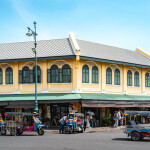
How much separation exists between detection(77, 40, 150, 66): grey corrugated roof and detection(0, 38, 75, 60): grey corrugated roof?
1.54 meters

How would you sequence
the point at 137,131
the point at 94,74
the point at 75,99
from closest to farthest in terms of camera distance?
the point at 137,131 → the point at 75,99 → the point at 94,74

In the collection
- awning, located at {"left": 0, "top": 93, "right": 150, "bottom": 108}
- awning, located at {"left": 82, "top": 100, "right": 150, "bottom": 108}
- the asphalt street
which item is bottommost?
the asphalt street

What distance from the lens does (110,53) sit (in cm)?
3033

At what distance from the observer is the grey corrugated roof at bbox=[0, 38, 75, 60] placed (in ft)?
89.7

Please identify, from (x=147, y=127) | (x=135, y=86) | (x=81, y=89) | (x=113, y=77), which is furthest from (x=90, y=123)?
(x=147, y=127)

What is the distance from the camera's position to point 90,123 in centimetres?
2698

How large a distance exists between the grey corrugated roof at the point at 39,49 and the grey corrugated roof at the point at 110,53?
60.8 inches

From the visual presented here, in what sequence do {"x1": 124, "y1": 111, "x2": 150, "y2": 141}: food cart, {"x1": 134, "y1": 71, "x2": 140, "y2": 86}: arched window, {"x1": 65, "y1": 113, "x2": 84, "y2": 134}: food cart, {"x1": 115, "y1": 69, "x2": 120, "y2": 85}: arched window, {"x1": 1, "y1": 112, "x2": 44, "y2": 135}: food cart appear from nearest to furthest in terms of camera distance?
{"x1": 124, "y1": 111, "x2": 150, "y2": 141}: food cart, {"x1": 1, "y1": 112, "x2": 44, "y2": 135}: food cart, {"x1": 65, "y1": 113, "x2": 84, "y2": 134}: food cart, {"x1": 115, "y1": 69, "x2": 120, "y2": 85}: arched window, {"x1": 134, "y1": 71, "x2": 140, "y2": 86}: arched window

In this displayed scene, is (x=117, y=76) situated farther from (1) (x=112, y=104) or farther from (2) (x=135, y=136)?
(2) (x=135, y=136)

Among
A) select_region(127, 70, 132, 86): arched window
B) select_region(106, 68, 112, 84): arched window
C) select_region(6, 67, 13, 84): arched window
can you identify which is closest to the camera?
select_region(6, 67, 13, 84): arched window

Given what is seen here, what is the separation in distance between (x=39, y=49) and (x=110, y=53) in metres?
7.28

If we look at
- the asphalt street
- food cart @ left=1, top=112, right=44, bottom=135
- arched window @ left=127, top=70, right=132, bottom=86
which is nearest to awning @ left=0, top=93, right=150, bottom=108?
arched window @ left=127, top=70, right=132, bottom=86

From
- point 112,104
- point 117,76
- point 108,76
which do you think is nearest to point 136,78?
point 117,76

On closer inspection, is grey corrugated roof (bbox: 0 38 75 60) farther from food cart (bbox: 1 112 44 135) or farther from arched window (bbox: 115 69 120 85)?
food cart (bbox: 1 112 44 135)
